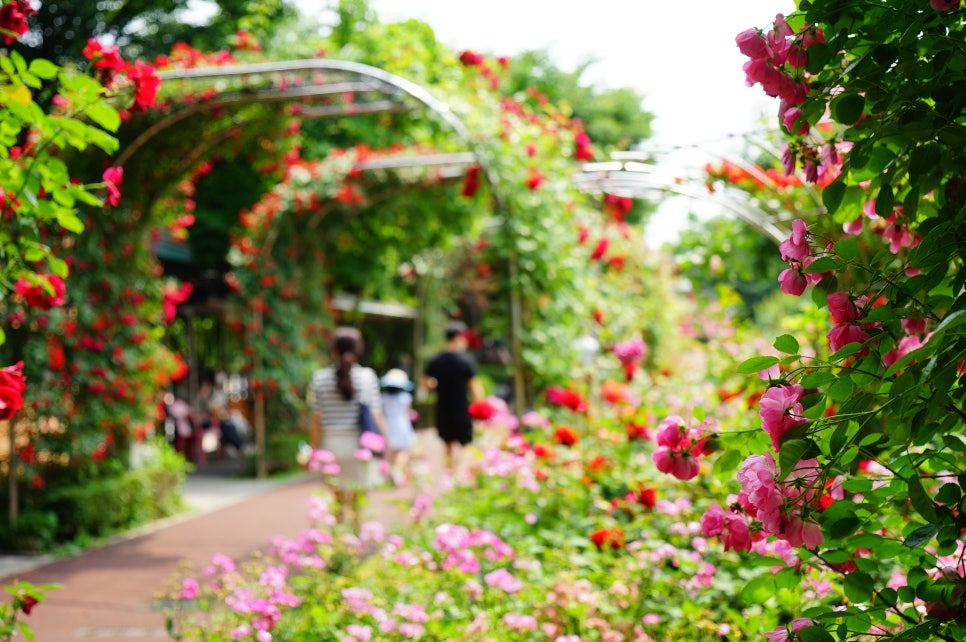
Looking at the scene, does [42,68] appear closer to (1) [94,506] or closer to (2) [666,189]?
(2) [666,189]

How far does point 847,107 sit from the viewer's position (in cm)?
144

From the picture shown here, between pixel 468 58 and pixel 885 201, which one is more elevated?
pixel 468 58

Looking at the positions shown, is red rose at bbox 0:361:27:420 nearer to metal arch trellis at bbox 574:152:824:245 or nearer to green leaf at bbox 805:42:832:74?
green leaf at bbox 805:42:832:74

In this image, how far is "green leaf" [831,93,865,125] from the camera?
4.71 ft

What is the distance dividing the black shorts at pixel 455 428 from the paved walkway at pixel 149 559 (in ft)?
2.77

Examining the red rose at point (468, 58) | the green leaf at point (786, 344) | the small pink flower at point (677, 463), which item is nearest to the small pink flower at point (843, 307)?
the green leaf at point (786, 344)

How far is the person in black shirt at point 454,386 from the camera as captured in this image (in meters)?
7.78

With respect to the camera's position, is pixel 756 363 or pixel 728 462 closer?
pixel 756 363

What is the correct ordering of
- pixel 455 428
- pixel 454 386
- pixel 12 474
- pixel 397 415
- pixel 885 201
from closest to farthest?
pixel 885 201 < pixel 12 474 < pixel 454 386 < pixel 455 428 < pixel 397 415

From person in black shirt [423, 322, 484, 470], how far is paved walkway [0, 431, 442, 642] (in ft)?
2.97

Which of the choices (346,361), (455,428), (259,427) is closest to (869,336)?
(346,361)

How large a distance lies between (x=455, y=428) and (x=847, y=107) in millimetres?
6662

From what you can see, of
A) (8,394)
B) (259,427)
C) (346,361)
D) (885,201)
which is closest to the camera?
(885,201)

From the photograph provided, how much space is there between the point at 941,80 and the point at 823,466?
668 mm
